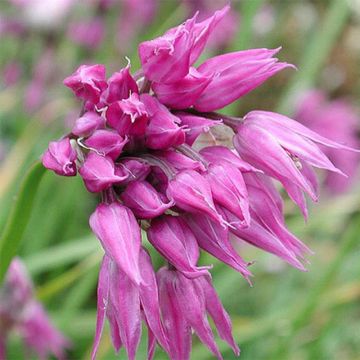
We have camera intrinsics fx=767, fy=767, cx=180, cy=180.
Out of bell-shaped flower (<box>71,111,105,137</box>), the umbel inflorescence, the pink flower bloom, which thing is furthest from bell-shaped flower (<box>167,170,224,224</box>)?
the pink flower bloom

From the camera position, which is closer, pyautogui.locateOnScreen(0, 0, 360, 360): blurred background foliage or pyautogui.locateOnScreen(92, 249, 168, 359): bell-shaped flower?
pyautogui.locateOnScreen(92, 249, 168, 359): bell-shaped flower

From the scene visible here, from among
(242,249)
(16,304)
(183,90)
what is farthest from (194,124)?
(242,249)

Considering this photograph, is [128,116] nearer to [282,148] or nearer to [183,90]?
[183,90]

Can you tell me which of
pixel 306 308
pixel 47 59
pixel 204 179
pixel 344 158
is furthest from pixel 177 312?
pixel 47 59

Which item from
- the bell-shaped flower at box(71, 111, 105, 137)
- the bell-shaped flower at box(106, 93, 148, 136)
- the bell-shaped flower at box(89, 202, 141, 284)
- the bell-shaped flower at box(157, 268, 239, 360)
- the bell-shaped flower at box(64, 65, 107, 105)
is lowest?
the bell-shaped flower at box(157, 268, 239, 360)

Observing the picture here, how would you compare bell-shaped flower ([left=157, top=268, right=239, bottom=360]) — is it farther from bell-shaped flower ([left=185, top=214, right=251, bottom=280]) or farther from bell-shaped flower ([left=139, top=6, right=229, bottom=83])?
bell-shaped flower ([left=139, top=6, right=229, bottom=83])

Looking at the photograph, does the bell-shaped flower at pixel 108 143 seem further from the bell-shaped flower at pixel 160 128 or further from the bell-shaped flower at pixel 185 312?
the bell-shaped flower at pixel 185 312

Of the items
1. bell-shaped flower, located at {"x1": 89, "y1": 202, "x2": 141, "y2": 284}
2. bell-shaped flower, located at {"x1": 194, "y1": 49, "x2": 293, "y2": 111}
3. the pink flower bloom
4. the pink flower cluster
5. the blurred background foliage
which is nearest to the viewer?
bell-shaped flower, located at {"x1": 89, "y1": 202, "x2": 141, "y2": 284}
